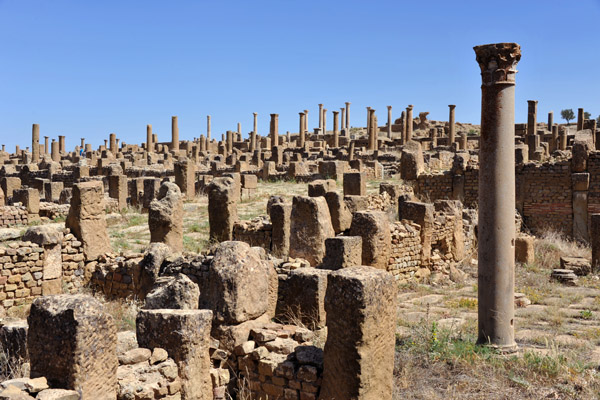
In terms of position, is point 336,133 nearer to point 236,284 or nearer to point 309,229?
point 309,229

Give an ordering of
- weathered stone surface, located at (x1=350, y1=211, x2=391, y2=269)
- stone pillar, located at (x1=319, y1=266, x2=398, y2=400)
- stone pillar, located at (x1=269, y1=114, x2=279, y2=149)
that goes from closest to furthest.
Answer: stone pillar, located at (x1=319, y1=266, x2=398, y2=400) → weathered stone surface, located at (x1=350, y1=211, x2=391, y2=269) → stone pillar, located at (x1=269, y1=114, x2=279, y2=149)

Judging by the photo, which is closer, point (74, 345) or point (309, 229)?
point (74, 345)

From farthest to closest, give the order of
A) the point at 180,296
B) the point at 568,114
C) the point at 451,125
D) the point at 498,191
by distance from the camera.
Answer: the point at 568,114 → the point at 451,125 → the point at 498,191 → the point at 180,296

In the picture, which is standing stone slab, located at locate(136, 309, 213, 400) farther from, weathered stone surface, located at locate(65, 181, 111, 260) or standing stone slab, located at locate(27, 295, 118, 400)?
weathered stone surface, located at locate(65, 181, 111, 260)

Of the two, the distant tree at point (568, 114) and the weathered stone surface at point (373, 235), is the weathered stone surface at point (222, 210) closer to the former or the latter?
the weathered stone surface at point (373, 235)

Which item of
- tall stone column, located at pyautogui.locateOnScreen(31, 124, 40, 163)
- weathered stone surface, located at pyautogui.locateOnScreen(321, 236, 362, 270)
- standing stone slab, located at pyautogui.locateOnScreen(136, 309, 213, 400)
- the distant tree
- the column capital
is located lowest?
standing stone slab, located at pyautogui.locateOnScreen(136, 309, 213, 400)

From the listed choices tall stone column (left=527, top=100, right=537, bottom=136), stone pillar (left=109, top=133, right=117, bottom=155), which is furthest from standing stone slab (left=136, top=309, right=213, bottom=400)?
stone pillar (left=109, top=133, right=117, bottom=155)

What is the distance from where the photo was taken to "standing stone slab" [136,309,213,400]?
5.04 metres

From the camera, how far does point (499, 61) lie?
6.84m

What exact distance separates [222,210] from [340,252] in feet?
17.1

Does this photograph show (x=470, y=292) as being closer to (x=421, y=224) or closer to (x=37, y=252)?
(x=421, y=224)

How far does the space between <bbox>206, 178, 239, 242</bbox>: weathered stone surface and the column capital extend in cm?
744

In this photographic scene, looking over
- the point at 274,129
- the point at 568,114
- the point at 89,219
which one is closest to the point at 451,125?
the point at 274,129

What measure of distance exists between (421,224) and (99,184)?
6364 millimetres
